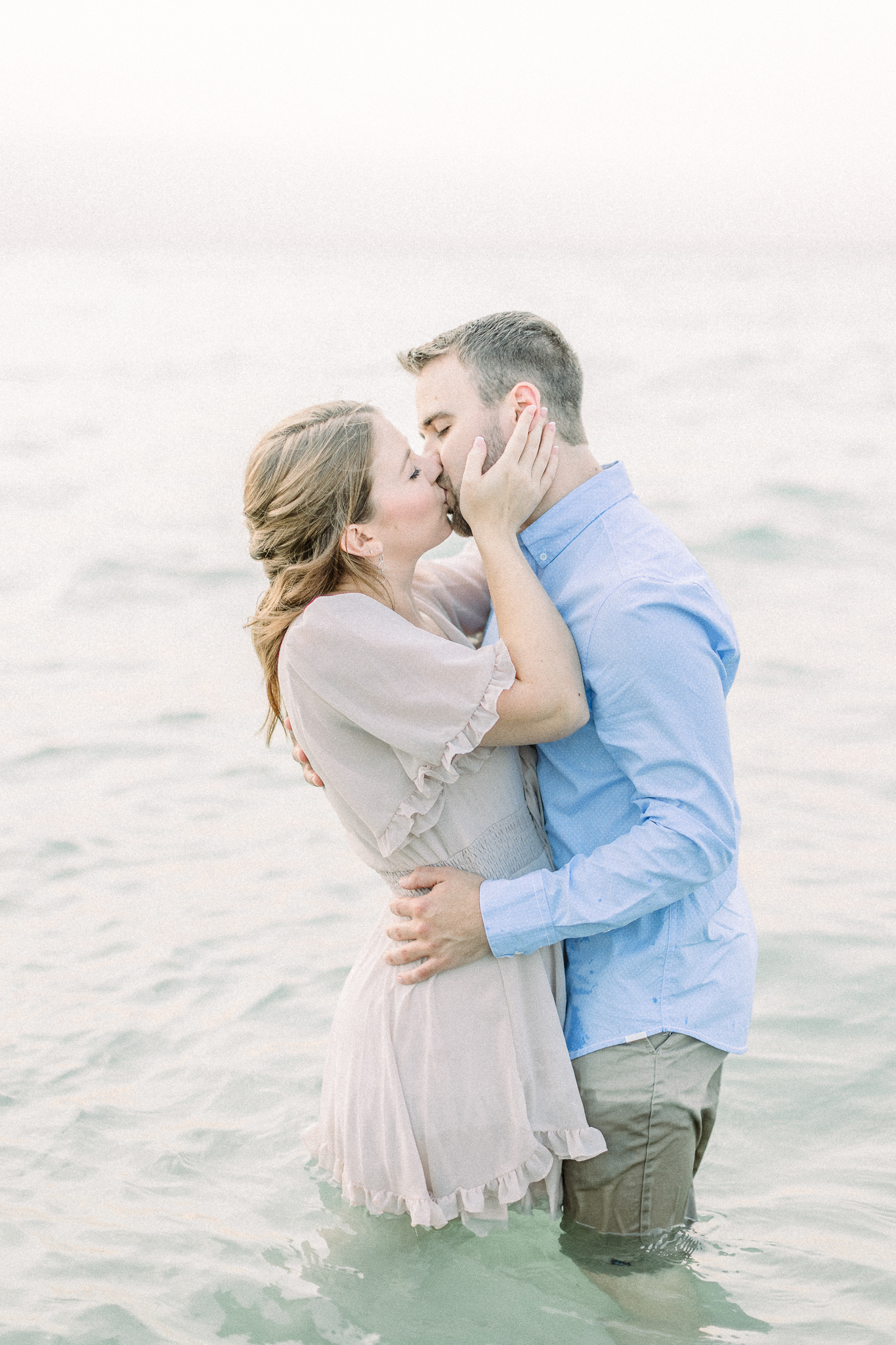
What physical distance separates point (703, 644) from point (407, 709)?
55 centimetres

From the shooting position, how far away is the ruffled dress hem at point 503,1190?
267 centimetres

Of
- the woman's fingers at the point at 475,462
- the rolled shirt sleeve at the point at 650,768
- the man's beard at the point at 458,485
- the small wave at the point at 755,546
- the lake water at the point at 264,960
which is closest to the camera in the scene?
the rolled shirt sleeve at the point at 650,768

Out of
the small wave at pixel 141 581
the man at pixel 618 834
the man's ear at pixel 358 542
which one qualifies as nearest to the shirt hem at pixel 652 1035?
the man at pixel 618 834

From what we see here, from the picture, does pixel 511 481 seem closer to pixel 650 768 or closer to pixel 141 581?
pixel 650 768

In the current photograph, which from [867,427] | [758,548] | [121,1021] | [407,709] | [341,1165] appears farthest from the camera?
[867,427]

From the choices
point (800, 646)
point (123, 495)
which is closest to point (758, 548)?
point (800, 646)

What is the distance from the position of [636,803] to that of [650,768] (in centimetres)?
10

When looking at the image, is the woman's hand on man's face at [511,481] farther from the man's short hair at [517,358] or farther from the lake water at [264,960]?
the lake water at [264,960]

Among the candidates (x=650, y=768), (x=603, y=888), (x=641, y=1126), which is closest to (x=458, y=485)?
(x=650, y=768)

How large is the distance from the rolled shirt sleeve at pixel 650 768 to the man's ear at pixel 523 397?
420 mm

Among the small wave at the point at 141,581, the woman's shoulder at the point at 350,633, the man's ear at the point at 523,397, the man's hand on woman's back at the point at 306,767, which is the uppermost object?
the man's ear at the point at 523,397

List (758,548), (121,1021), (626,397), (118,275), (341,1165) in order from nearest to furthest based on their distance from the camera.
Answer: (341,1165) < (121,1021) < (758,548) < (626,397) < (118,275)

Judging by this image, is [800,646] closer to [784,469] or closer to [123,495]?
[784,469]

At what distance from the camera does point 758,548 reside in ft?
40.3
